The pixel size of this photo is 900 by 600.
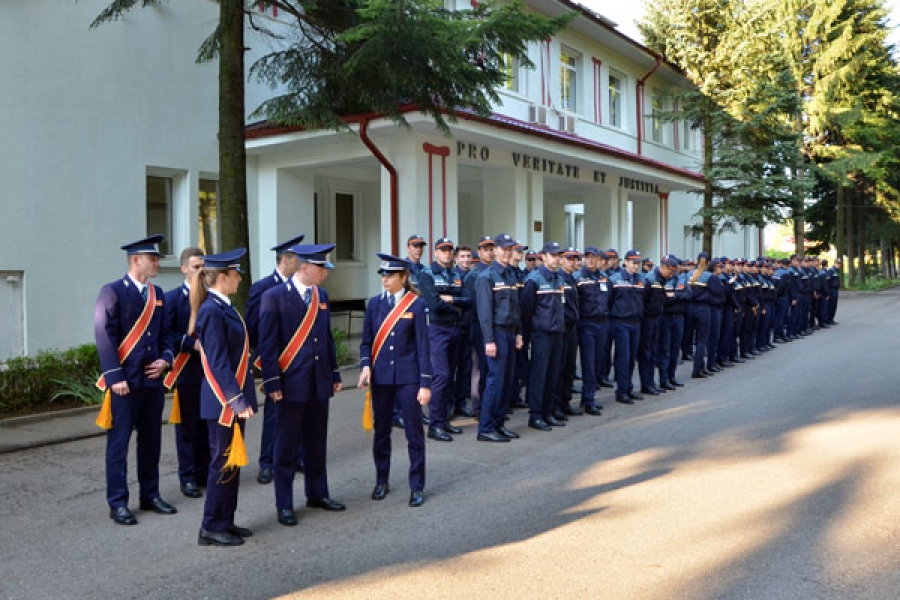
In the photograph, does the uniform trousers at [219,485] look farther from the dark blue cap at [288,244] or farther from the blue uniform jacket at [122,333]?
the dark blue cap at [288,244]

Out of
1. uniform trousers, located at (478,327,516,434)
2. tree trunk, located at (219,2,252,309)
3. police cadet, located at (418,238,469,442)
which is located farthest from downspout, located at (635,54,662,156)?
uniform trousers, located at (478,327,516,434)

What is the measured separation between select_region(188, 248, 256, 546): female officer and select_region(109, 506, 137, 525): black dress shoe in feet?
2.42

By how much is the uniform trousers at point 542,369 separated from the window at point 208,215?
8.26 meters

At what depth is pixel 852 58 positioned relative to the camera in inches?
1321

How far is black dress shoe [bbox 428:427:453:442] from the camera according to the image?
8.26m

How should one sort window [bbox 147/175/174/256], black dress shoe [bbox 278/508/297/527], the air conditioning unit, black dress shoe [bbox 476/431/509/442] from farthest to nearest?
the air conditioning unit, window [bbox 147/175/174/256], black dress shoe [bbox 476/431/509/442], black dress shoe [bbox 278/508/297/527]

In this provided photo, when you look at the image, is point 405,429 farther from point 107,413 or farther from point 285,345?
point 107,413

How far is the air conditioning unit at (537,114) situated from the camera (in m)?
20.0

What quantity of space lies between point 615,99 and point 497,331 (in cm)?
1938

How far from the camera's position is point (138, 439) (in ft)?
19.6

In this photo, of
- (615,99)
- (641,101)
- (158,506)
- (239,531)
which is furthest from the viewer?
(641,101)

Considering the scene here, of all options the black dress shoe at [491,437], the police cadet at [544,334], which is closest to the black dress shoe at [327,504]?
the black dress shoe at [491,437]

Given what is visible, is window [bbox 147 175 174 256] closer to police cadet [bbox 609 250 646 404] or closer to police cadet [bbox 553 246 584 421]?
police cadet [bbox 553 246 584 421]

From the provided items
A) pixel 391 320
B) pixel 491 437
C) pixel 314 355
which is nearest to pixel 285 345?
pixel 314 355
